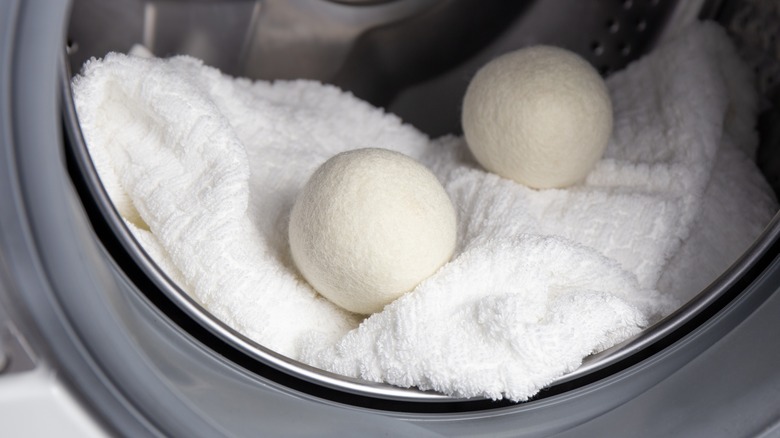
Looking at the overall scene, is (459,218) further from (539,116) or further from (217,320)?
(217,320)

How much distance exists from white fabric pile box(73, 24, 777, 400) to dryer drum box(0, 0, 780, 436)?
1.5 inches

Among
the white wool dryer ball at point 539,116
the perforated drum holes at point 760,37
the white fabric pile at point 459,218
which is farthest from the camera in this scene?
the perforated drum holes at point 760,37

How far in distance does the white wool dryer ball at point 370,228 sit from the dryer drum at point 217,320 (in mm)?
76

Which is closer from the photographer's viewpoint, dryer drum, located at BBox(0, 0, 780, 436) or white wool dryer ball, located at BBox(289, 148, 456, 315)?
dryer drum, located at BBox(0, 0, 780, 436)

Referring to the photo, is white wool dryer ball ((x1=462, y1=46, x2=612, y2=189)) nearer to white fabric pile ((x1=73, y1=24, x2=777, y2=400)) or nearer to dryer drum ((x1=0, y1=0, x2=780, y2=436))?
white fabric pile ((x1=73, y1=24, x2=777, y2=400))

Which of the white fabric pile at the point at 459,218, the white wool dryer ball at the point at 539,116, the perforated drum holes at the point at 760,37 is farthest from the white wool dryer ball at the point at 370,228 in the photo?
the perforated drum holes at the point at 760,37

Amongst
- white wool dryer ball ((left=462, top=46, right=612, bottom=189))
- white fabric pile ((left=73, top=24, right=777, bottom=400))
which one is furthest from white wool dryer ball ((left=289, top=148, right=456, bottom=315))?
white wool dryer ball ((left=462, top=46, right=612, bottom=189))

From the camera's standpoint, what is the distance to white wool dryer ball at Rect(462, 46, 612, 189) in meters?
0.72

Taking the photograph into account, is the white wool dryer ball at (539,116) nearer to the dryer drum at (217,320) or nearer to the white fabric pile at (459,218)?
the white fabric pile at (459,218)

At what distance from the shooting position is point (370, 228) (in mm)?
608

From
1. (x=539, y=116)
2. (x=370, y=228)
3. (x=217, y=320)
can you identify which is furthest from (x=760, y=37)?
(x=217, y=320)

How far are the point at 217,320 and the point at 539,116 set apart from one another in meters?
0.33

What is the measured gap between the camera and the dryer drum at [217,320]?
43cm

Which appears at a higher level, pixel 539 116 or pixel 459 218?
pixel 539 116
